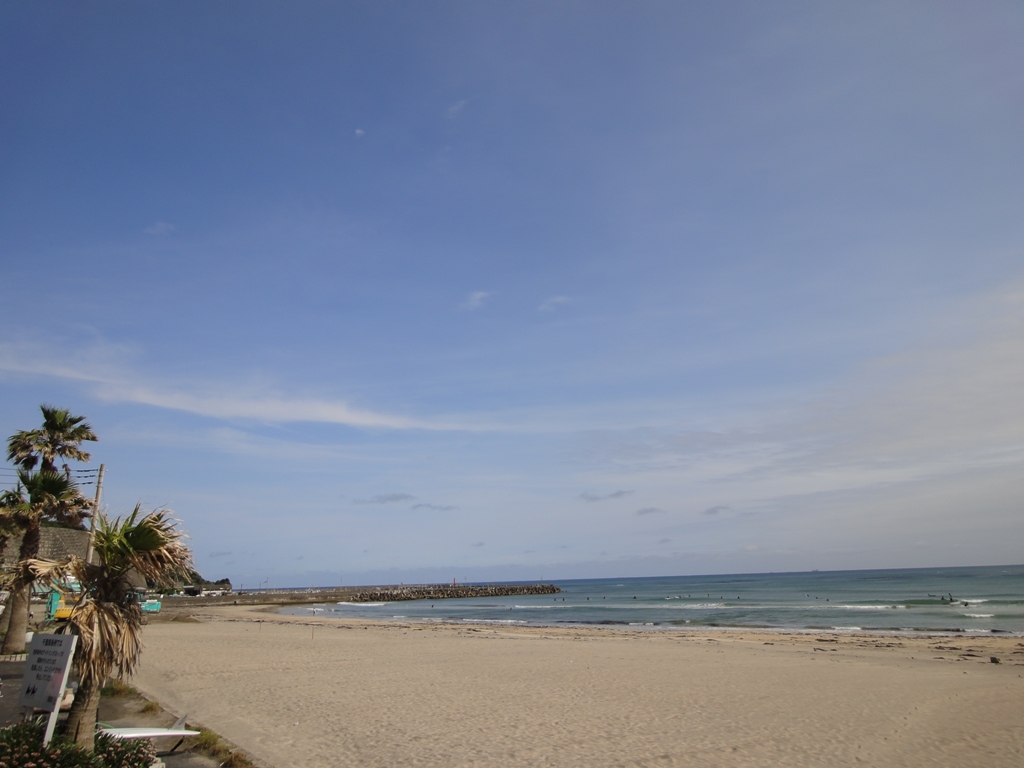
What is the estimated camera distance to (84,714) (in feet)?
23.7

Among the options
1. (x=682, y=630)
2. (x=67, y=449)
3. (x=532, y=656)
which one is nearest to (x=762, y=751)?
(x=532, y=656)

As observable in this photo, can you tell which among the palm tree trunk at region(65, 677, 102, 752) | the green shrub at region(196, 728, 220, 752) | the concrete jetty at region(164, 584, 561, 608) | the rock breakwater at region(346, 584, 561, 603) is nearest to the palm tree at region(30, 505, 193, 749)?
the palm tree trunk at region(65, 677, 102, 752)

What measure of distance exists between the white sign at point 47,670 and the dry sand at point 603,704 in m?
3.71

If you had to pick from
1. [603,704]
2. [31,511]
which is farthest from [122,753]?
[31,511]

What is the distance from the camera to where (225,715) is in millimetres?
13336

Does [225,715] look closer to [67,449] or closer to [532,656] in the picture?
[67,449]

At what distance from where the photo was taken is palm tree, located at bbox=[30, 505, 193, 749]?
714cm

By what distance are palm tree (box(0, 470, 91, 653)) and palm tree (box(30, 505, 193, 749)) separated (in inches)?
508

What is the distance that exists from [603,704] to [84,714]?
11.0m

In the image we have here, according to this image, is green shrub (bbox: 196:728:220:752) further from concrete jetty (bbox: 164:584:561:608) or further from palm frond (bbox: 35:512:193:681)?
concrete jetty (bbox: 164:584:561:608)

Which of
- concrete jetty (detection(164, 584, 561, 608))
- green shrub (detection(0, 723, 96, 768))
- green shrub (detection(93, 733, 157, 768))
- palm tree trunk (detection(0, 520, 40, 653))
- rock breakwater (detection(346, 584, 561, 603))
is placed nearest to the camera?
green shrub (detection(0, 723, 96, 768))

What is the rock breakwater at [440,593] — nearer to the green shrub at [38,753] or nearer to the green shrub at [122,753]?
the green shrub at [122,753]

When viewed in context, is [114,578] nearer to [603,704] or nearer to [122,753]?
[122,753]

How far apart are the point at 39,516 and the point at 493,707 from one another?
47.5 ft
